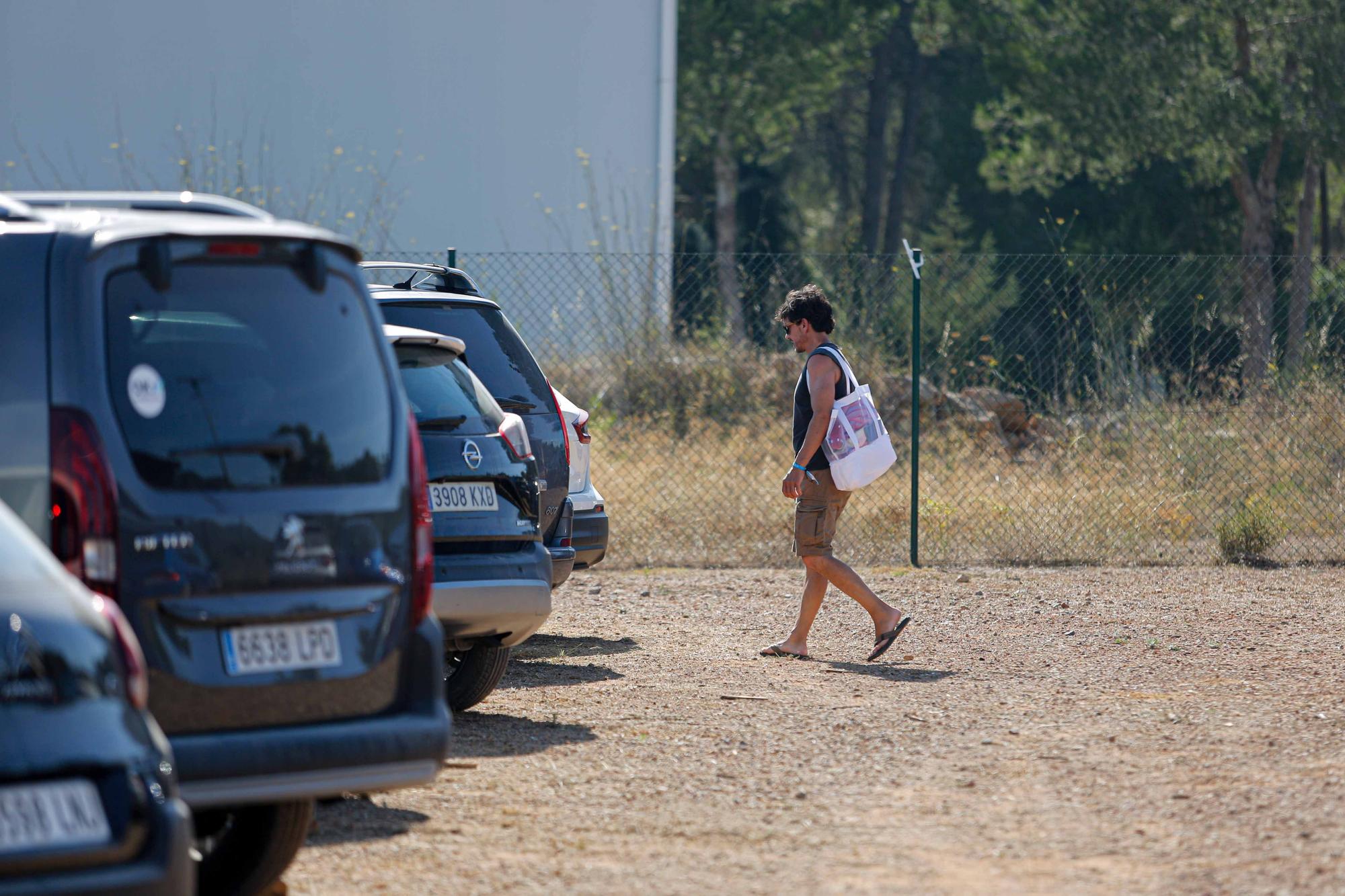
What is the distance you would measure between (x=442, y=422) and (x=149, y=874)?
11.5 feet

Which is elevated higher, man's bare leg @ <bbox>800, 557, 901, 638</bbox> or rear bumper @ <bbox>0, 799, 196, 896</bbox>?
rear bumper @ <bbox>0, 799, 196, 896</bbox>

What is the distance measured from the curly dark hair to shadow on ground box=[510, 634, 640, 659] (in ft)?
6.69

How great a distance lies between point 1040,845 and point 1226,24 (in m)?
23.4

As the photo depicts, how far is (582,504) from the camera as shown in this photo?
888 cm

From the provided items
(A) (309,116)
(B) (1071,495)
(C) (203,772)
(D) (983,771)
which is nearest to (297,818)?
(C) (203,772)

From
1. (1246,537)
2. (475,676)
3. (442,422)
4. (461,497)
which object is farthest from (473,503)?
(1246,537)

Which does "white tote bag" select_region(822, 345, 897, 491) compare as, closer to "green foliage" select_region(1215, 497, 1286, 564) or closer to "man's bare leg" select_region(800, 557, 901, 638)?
"man's bare leg" select_region(800, 557, 901, 638)

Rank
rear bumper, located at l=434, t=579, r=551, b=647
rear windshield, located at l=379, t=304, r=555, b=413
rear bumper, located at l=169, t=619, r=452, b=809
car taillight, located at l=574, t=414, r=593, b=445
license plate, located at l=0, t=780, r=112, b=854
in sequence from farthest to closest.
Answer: car taillight, located at l=574, t=414, r=593, b=445, rear windshield, located at l=379, t=304, r=555, b=413, rear bumper, located at l=434, t=579, r=551, b=647, rear bumper, located at l=169, t=619, r=452, b=809, license plate, located at l=0, t=780, r=112, b=854

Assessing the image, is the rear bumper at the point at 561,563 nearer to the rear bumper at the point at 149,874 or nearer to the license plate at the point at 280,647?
the license plate at the point at 280,647

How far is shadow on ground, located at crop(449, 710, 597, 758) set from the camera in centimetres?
643

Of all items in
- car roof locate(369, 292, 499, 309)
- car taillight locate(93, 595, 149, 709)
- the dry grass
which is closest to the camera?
car taillight locate(93, 595, 149, 709)

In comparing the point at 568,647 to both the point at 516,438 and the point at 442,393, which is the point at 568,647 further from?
the point at 442,393

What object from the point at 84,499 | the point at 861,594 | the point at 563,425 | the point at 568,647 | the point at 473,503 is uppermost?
the point at 84,499

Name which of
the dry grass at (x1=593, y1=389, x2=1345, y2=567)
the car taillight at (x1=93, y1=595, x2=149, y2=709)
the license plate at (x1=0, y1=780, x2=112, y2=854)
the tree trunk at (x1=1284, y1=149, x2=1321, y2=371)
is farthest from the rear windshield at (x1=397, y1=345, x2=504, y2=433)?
the tree trunk at (x1=1284, y1=149, x2=1321, y2=371)
